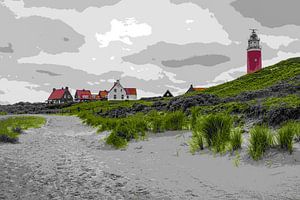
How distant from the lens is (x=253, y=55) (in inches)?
3450

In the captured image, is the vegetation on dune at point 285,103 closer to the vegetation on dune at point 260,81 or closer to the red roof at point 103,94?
the vegetation on dune at point 260,81

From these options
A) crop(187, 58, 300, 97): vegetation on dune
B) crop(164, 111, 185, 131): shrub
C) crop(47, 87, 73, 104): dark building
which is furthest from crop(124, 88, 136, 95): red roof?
crop(164, 111, 185, 131): shrub

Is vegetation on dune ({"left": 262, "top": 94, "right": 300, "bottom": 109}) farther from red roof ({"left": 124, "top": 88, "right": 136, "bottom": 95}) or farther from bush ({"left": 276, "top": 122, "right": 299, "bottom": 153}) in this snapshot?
red roof ({"left": 124, "top": 88, "right": 136, "bottom": 95})

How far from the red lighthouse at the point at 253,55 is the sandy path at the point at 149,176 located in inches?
3159

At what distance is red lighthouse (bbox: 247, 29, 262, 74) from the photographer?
86787mm

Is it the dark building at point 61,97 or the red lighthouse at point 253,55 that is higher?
the red lighthouse at point 253,55

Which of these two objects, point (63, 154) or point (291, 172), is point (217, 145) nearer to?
point (291, 172)

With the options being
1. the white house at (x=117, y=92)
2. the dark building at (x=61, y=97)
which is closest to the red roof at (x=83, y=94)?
the dark building at (x=61, y=97)

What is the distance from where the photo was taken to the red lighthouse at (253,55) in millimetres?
86787

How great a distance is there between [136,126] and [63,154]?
5276mm

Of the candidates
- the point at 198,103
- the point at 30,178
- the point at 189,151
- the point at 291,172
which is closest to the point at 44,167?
the point at 30,178

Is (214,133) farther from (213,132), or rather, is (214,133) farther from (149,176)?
(149,176)

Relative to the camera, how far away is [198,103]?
27.2m

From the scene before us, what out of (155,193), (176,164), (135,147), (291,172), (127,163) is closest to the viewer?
(155,193)
